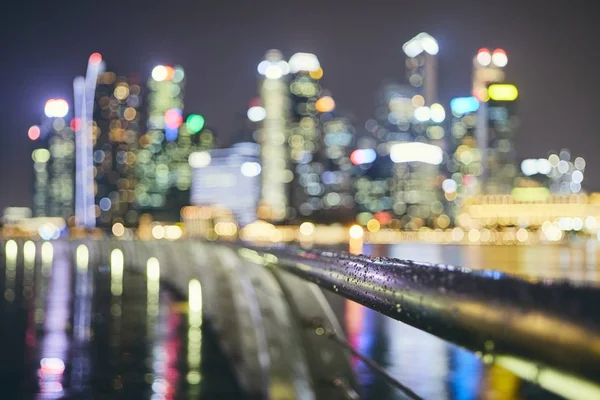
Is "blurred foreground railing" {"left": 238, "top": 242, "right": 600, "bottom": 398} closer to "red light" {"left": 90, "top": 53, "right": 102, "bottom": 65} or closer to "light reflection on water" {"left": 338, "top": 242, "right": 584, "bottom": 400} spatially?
"light reflection on water" {"left": 338, "top": 242, "right": 584, "bottom": 400}

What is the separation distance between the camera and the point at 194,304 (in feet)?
53.7

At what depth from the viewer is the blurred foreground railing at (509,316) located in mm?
1111

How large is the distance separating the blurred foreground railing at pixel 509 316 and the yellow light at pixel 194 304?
438 inches

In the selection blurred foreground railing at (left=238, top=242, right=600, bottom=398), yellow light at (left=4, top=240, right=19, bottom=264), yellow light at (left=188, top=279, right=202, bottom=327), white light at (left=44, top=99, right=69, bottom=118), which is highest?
white light at (left=44, top=99, right=69, bottom=118)

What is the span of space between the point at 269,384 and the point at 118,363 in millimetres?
3718

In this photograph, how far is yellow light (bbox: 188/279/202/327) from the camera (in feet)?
44.0

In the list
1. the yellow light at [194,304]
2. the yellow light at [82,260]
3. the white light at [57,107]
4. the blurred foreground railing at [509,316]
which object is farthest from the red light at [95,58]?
the blurred foreground railing at [509,316]

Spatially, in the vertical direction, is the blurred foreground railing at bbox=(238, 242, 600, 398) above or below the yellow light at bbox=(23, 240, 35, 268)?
above

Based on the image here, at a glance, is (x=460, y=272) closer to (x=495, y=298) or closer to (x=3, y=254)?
(x=495, y=298)

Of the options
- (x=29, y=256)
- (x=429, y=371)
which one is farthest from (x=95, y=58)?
(x=429, y=371)

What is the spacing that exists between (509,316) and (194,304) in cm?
1530

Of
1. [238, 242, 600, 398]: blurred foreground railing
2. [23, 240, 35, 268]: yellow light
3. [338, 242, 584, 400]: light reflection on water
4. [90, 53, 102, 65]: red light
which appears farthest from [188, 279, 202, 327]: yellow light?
[90, 53, 102, 65]: red light

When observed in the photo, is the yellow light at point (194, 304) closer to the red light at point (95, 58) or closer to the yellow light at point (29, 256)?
the yellow light at point (29, 256)

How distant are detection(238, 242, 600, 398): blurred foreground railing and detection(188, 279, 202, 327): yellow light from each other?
11.1 m
